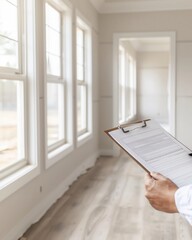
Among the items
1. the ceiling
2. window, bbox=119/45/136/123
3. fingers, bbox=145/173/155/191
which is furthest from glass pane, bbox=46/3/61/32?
window, bbox=119/45/136/123

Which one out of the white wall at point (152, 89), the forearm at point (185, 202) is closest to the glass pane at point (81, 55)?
the forearm at point (185, 202)

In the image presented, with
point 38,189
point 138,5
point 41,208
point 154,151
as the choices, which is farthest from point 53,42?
point 154,151

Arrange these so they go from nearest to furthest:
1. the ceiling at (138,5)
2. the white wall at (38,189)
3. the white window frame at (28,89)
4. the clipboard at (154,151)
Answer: the clipboard at (154,151), the white wall at (38,189), the white window frame at (28,89), the ceiling at (138,5)

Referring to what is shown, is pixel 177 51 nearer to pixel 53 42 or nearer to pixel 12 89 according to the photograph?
pixel 53 42

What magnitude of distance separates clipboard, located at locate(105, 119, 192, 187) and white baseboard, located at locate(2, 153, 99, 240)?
6.09 feet

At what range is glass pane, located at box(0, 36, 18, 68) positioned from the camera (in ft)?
9.32

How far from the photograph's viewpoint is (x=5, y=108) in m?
2.91

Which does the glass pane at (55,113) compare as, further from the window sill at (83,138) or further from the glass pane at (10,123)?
the glass pane at (10,123)

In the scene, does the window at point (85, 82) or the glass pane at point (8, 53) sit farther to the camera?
the window at point (85, 82)

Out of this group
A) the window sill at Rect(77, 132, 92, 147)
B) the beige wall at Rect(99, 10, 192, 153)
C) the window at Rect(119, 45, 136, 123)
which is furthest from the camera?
the window at Rect(119, 45, 136, 123)

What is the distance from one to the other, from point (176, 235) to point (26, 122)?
1.64 metres

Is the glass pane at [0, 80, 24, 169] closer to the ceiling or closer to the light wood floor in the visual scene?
the light wood floor

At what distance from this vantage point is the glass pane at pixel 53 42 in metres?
4.04

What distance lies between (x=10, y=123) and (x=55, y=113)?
138cm
